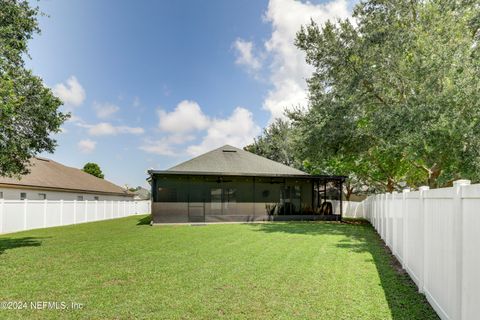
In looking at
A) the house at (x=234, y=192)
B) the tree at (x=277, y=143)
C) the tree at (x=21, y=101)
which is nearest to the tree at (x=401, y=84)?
the house at (x=234, y=192)

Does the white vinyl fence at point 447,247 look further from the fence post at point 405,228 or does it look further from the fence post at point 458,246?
the fence post at point 405,228

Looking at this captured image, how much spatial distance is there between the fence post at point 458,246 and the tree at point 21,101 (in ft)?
30.8

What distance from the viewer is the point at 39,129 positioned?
10.1 meters

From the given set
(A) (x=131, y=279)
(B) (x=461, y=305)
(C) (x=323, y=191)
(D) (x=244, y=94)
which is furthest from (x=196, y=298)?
(D) (x=244, y=94)

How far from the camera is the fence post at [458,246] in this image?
9.80 feet

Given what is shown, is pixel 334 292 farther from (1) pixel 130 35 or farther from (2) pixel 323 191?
(1) pixel 130 35

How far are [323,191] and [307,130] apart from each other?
6282mm

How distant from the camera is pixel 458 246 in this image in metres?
3.05

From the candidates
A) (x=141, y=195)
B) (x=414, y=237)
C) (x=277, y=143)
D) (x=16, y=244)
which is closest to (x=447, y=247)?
(x=414, y=237)

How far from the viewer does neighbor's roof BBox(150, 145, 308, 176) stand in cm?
1858

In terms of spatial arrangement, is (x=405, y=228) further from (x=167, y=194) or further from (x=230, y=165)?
(x=230, y=165)

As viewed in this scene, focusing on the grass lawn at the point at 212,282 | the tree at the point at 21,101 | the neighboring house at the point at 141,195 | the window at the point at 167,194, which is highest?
the tree at the point at 21,101

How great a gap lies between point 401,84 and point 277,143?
2836 centimetres

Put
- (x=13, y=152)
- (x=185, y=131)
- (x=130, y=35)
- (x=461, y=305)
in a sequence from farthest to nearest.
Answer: (x=185, y=131) → (x=130, y=35) → (x=13, y=152) → (x=461, y=305)
